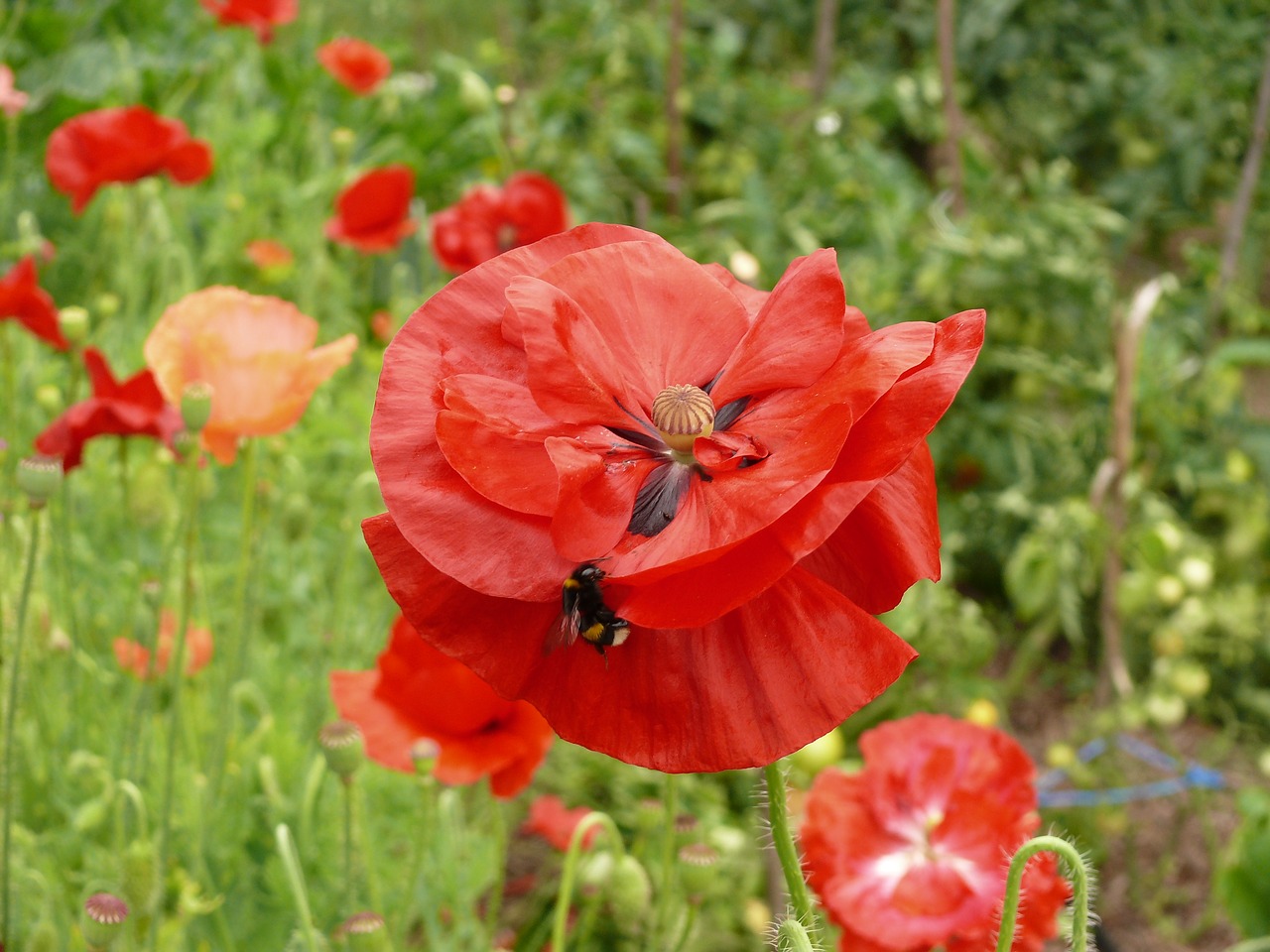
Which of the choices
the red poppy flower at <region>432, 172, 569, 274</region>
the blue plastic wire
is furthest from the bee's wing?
the blue plastic wire

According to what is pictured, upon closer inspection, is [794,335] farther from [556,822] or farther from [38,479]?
[556,822]

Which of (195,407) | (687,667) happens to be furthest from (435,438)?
(195,407)

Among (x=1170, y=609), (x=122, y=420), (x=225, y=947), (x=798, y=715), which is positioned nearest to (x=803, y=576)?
(x=798, y=715)

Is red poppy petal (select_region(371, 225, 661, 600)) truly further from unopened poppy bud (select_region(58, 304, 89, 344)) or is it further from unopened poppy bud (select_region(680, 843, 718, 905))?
unopened poppy bud (select_region(58, 304, 89, 344))

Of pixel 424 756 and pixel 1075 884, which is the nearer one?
pixel 1075 884

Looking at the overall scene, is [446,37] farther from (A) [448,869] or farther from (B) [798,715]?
(B) [798,715]

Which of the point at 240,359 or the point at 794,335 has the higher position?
the point at 794,335
